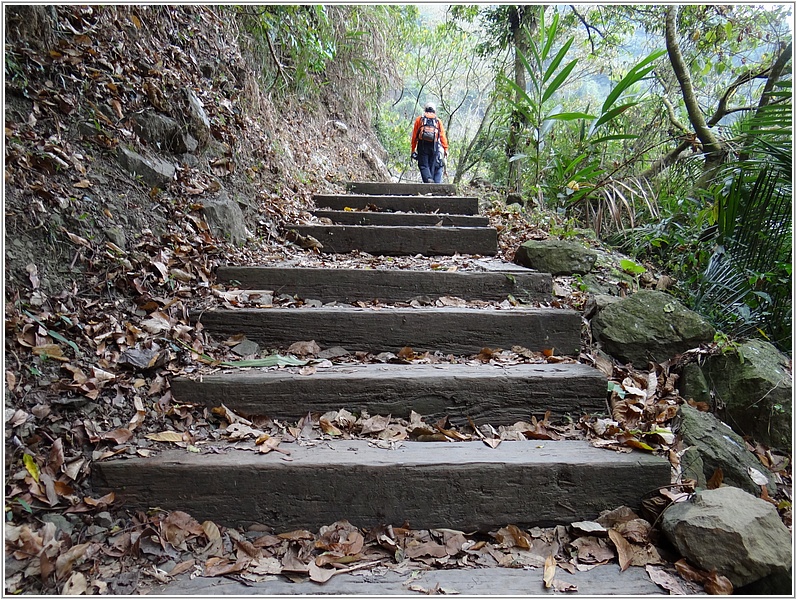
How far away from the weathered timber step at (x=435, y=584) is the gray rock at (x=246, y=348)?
0.97m

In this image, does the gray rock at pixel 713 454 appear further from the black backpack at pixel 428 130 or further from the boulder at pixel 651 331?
the black backpack at pixel 428 130

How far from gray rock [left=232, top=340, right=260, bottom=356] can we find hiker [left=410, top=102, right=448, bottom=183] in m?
5.79

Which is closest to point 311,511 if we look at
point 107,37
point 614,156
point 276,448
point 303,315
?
point 276,448

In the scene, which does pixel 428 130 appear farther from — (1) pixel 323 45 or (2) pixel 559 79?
(2) pixel 559 79

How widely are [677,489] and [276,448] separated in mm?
1418

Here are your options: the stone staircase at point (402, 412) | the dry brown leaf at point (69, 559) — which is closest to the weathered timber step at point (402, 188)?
the stone staircase at point (402, 412)

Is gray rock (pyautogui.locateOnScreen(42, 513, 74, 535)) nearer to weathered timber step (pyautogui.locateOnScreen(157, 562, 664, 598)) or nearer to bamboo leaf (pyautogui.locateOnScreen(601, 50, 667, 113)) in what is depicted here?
weathered timber step (pyautogui.locateOnScreen(157, 562, 664, 598))

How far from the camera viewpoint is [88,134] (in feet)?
7.35

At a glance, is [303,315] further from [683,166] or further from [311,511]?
[683,166]

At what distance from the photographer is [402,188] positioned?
531cm

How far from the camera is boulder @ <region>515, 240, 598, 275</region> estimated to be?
2.88 meters

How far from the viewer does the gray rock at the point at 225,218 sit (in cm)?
283

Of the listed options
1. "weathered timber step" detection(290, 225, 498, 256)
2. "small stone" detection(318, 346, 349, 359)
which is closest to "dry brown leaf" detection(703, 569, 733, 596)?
"small stone" detection(318, 346, 349, 359)

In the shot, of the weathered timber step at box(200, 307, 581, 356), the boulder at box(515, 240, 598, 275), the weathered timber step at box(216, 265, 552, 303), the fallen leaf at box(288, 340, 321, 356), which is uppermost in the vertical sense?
the boulder at box(515, 240, 598, 275)
